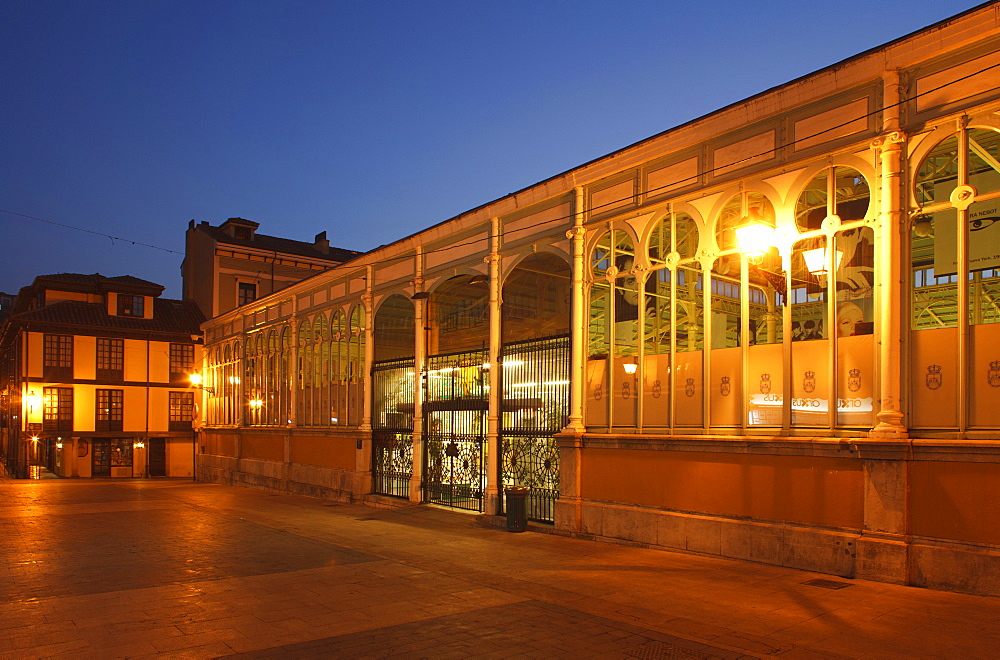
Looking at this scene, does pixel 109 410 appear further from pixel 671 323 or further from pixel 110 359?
pixel 671 323

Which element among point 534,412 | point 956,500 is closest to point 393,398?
point 534,412

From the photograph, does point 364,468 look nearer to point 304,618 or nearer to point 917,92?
point 304,618

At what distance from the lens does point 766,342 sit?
12625mm

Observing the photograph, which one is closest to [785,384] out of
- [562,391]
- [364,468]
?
[562,391]

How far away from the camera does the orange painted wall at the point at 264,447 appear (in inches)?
1097

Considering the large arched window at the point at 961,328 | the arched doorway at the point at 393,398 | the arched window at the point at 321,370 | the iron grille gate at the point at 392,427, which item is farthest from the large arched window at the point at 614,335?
the arched window at the point at 321,370

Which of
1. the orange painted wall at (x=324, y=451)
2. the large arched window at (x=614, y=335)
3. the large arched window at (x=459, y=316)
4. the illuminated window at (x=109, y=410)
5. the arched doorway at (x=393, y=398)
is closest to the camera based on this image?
the large arched window at (x=614, y=335)

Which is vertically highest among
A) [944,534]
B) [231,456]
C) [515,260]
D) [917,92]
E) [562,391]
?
[917,92]

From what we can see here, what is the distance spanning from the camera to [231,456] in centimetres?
3266

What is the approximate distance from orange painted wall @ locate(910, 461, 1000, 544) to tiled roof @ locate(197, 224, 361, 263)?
125 feet

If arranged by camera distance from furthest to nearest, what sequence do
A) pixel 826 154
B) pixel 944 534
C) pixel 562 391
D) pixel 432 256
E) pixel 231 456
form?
pixel 231 456
pixel 432 256
pixel 562 391
pixel 826 154
pixel 944 534

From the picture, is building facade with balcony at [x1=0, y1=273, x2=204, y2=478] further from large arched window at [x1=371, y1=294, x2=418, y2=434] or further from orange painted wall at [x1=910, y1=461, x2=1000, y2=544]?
orange painted wall at [x1=910, y1=461, x2=1000, y2=544]

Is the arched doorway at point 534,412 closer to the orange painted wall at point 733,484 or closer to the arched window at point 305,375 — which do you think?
the orange painted wall at point 733,484

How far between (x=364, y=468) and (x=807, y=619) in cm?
1566
